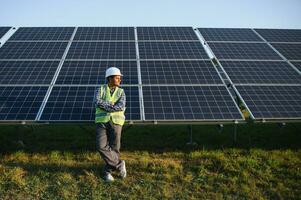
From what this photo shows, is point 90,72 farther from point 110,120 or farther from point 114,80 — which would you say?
point 110,120

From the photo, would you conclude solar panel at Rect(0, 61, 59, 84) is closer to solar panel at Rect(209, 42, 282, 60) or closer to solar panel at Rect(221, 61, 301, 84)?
solar panel at Rect(221, 61, 301, 84)

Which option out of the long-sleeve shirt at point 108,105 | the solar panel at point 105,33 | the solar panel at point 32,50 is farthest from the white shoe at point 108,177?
the solar panel at point 105,33

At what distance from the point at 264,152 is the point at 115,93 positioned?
5219 millimetres

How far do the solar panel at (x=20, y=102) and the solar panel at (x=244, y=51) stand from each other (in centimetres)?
701

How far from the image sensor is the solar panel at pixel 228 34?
1419 cm

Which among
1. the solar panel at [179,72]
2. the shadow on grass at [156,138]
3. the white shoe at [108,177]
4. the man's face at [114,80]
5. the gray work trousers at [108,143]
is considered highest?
the solar panel at [179,72]

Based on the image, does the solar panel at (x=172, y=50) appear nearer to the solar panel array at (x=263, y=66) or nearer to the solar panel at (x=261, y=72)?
the solar panel array at (x=263, y=66)

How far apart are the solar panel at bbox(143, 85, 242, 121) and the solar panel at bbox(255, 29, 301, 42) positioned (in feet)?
20.7

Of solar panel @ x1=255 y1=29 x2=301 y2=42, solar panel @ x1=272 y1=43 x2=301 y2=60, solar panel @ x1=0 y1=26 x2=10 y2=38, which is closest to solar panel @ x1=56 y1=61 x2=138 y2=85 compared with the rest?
solar panel @ x1=0 y1=26 x2=10 y2=38

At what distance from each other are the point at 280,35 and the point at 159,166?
10362 millimetres

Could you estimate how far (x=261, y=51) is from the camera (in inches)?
504

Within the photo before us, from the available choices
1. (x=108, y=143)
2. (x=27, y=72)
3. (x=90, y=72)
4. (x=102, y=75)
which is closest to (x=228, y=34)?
(x=102, y=75)

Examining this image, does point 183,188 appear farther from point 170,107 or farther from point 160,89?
point 160,89

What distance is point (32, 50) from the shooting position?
40.2 ft
